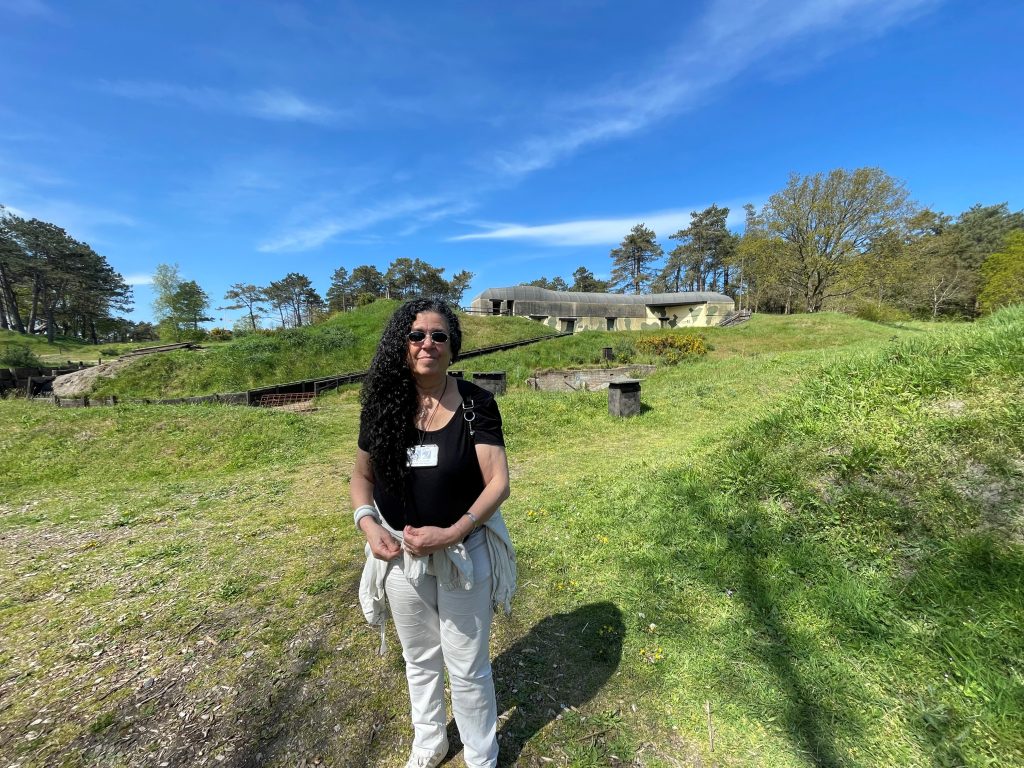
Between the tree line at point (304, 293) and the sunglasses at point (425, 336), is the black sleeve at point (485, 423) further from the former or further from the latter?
the tree line at point (304, 293)

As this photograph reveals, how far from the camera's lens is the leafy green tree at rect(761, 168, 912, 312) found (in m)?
23.5

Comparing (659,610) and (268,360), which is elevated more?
(268,360)

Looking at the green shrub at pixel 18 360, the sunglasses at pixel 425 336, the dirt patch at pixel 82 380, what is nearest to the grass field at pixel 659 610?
the sunglasses at pixel 425 336

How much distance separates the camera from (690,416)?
8477 millimetres

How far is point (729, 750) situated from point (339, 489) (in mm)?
5273

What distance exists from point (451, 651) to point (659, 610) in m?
1.69

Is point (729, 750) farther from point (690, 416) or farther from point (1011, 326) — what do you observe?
point (690, 416)

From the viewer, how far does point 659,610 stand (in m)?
2.76

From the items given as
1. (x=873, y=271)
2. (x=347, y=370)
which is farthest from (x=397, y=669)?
(x=873, y=271)

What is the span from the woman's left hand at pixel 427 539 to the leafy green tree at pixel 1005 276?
35861mm


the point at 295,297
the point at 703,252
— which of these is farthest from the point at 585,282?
the point at 295,297

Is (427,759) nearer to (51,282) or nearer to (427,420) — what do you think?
(427,420)

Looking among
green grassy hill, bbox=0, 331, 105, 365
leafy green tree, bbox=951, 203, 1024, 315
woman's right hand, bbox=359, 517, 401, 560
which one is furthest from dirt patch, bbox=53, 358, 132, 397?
leafy green tree, bbox=951, 203, 1024, 315

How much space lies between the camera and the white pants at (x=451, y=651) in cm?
171
